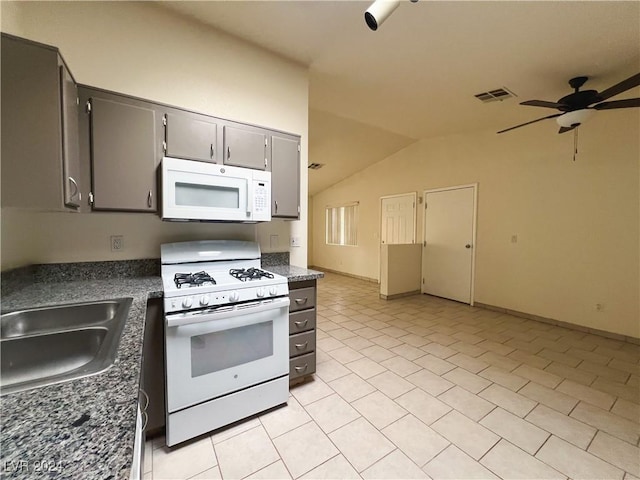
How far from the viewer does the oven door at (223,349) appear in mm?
1518

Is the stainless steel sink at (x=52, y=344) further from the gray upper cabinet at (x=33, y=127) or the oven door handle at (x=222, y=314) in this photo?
the gray upper cabinet at (x=33, y=127)

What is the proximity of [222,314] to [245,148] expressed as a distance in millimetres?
1285

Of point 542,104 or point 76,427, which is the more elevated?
point 542,104

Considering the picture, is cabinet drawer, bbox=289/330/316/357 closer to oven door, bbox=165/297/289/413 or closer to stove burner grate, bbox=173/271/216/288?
oven door, bbox=165/297/289/413

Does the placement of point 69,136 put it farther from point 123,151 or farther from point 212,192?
point 212,192

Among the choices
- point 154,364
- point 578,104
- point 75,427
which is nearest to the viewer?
point 75,427

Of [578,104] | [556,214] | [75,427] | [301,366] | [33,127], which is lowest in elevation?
[301,366]

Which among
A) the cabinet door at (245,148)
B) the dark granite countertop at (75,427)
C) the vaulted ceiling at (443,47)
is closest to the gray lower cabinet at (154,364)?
the dark granite countertop at (75,427)

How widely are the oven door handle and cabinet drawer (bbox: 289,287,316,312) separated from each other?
18 centimetres

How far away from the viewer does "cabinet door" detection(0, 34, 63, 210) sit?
42.1 inches

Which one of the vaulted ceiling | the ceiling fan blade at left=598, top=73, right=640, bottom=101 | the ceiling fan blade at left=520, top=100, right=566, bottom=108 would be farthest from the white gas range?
the ceiling fan blade at left=598, top=73, right=640, bottom=101

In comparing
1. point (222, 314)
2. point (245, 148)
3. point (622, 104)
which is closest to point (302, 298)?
point (222, 314)

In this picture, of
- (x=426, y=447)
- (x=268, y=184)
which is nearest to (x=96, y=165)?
(x=268, y=184)

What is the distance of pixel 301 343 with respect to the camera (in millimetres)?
2125
